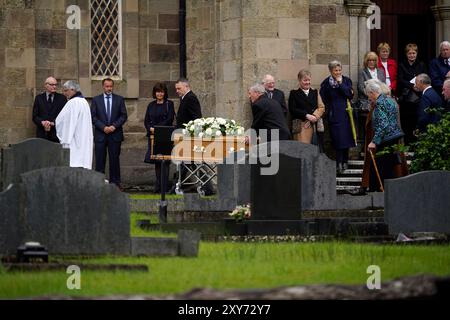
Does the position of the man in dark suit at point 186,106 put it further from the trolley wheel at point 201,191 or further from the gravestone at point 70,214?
the gravestone at point 70,214

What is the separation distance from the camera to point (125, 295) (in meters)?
13.7

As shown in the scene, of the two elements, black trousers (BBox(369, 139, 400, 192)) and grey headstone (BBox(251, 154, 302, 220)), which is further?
black trousers (BBox(369, 139, 400, 192))

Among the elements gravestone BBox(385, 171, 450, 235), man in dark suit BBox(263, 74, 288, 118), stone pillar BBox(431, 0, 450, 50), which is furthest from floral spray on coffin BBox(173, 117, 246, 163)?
gravestone BBox(385, 171, 450, 235)

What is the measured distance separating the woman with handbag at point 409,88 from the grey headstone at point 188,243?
448 inches

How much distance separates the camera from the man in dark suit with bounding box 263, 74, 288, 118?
2661 centimetres

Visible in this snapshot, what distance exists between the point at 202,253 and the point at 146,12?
41.8 feet

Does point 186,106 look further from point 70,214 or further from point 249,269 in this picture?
point 249,269

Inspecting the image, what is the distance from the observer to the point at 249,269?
15.9 meters

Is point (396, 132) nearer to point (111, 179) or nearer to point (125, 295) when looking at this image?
point (111, 179)

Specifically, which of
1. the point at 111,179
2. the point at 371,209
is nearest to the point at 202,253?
the point at 371,209

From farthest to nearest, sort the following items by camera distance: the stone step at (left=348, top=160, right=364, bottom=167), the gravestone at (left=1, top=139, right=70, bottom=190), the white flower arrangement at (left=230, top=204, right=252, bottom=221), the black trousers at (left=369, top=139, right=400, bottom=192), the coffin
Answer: the stone step at (left=348, top=160, right=364, bottom=167), the coffin, the black trousers at (left=369, top=139, right=400, bottom=192), the gravestone at (left=1, top=139, right=70, bottom=190), the white flower arrangement at (left=230, top=204, right=252, bottom=221)

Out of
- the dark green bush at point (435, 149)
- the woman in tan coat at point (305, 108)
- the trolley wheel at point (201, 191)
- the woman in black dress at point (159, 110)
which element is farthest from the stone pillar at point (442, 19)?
the dark green bush at point (435, 149)

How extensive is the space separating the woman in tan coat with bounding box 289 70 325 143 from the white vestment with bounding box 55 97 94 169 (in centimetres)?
344

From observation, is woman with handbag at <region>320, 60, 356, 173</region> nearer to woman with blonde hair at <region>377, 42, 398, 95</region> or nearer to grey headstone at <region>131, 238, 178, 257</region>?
woman with blonde hair at <region>377, 42, 398, 95</region>
